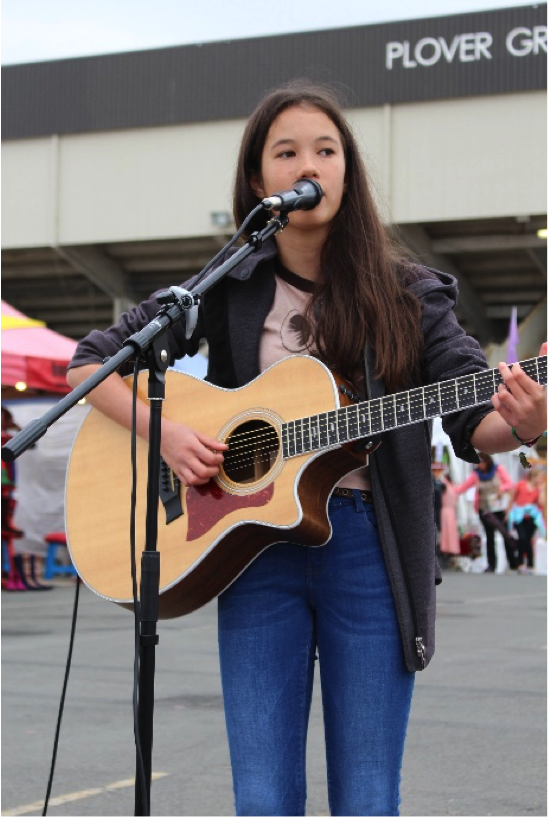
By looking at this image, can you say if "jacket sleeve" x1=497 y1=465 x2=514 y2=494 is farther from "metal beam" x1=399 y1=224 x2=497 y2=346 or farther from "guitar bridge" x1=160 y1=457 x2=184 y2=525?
"guitar bridge" x1=160 y1=457 x2=184 y2=525

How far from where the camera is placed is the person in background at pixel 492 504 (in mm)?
12742

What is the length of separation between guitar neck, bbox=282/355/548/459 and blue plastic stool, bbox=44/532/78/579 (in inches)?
456

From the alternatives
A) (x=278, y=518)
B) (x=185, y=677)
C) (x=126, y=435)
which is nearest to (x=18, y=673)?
(x=185, y=677)

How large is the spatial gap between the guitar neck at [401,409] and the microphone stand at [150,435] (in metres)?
0.32

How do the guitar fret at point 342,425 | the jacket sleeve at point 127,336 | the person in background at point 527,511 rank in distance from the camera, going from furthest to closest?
the person in background at point 527,511 < the jacket sleeve at point 127,336 < the guitar fret at point 342,425

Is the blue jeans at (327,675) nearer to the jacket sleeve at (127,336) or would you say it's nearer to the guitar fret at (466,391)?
the guitar fret at (466,391)

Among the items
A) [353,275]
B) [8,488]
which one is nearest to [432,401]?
[353,275]

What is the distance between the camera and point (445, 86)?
16.9 feet

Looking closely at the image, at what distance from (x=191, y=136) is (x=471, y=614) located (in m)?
5.07

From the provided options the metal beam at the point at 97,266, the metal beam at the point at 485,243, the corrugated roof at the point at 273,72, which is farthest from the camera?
the metal beam at the point at 97,266

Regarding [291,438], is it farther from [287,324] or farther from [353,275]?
[353,275]

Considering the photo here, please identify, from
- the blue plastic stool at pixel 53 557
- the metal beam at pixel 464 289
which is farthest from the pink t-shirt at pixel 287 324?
the blue plastic stool at pixel 53 557

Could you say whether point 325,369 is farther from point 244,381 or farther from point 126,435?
point 126,435

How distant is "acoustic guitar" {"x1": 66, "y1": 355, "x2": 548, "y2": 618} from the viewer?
7.65 feet
